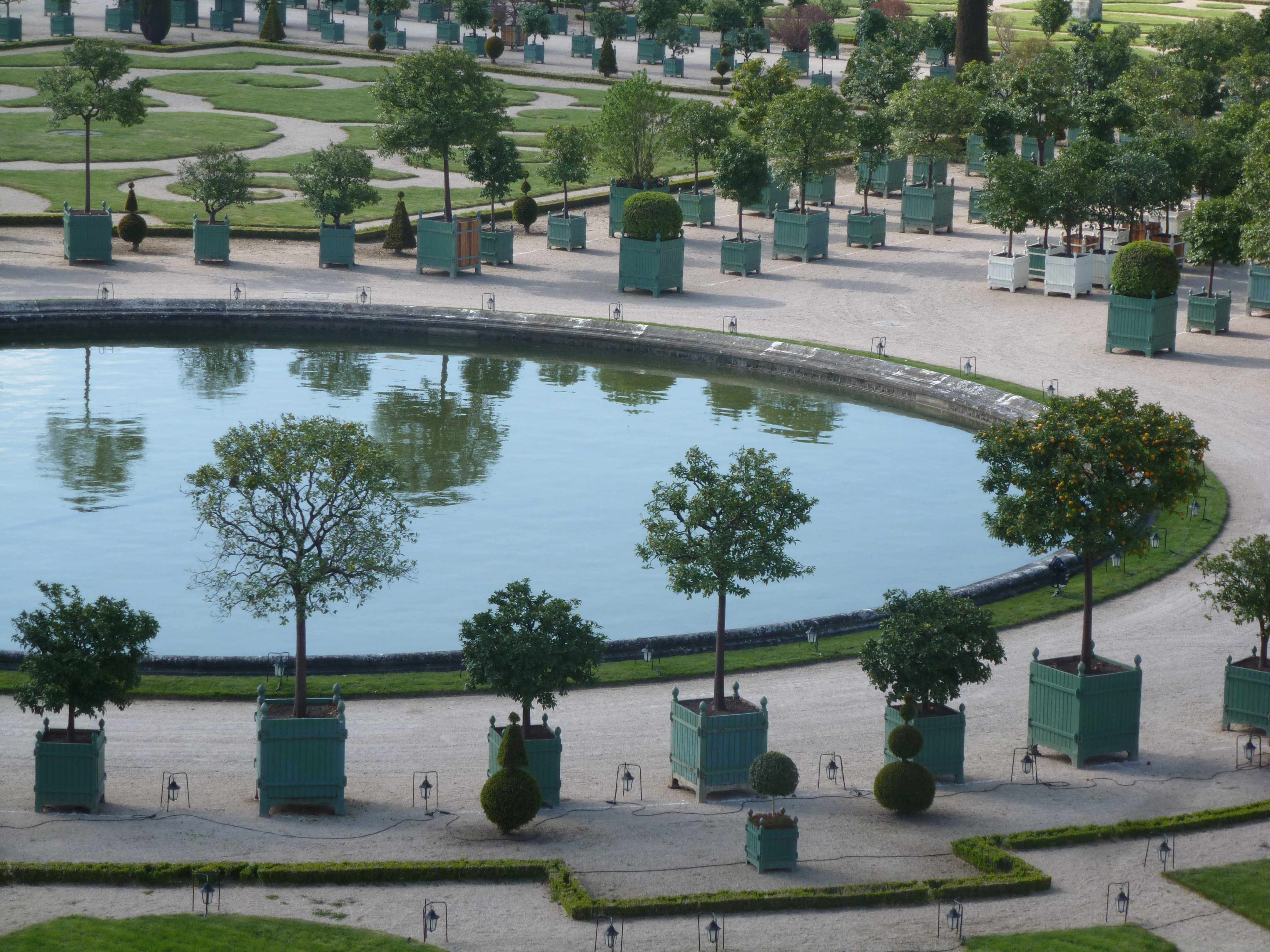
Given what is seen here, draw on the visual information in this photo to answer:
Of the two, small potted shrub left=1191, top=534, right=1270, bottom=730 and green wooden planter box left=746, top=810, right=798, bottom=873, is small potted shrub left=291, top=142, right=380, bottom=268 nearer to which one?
small potted shrub left=1191, top=534, right=1270, bottom=730

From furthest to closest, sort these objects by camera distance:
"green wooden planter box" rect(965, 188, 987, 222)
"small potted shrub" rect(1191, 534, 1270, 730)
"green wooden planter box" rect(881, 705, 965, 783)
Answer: "green wooden planter box" rect(965, 188, 987, 222)
"small potted shrub" rect(1191, 534, 1270, 730)
"green wooden planter box" rect(881, 705, 965, 783)

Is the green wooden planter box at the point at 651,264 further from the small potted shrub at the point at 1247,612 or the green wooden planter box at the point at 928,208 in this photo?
Answer: the small potted shrub at the point at 1247,612

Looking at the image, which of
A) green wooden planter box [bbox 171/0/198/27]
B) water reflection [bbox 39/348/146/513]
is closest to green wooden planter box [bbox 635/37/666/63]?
green wooden planter box [bbox 171/0/198/27]

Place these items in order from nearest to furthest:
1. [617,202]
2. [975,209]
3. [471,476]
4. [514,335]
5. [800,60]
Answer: [471,476], [514,335], [617,202], [975,209], [800,60]

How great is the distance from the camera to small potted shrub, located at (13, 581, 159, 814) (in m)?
20.7

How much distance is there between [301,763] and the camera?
21.3 meters

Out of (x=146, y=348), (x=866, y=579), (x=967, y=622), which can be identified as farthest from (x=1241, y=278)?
(x=967, y=622)

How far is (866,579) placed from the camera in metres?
30.5

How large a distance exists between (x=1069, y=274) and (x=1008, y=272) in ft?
5.59

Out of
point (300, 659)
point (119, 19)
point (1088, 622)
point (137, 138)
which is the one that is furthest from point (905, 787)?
point (119, 19)

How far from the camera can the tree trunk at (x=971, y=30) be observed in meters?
77.2

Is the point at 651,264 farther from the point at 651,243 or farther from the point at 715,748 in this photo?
the point at 715,748

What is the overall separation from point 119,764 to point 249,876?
407cm

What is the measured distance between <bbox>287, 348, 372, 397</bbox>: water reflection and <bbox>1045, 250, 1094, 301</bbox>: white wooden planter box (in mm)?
19151
